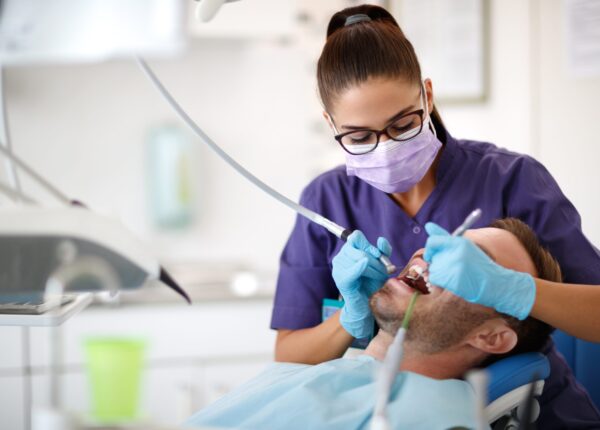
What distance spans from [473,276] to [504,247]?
0.83 ft

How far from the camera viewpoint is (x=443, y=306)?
4.88 feet

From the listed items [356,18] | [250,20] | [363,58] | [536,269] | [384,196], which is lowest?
[536,269]

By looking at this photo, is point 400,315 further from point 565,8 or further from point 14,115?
point 14,115

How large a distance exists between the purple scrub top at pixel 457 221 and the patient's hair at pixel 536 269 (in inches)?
2.2

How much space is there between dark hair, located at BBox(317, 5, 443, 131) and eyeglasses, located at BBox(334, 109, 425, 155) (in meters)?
0.08

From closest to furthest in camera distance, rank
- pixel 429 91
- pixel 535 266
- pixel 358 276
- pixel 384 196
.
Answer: pixel 358 276, pixel 535 266, pixel 429 91, pixel 384 196

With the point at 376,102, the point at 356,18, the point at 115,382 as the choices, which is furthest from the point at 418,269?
the point at 115,382

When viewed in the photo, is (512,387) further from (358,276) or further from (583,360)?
(583,360)

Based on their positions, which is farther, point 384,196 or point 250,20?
point 250,20

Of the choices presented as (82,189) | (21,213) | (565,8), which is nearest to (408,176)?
(21,213)

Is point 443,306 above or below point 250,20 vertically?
below

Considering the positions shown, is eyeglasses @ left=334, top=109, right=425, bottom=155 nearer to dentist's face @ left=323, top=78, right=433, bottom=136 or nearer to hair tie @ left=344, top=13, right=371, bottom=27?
dentist's face @ left=323, top=78, right=433, bottom=136

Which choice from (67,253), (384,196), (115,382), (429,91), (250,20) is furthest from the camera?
(250,20)

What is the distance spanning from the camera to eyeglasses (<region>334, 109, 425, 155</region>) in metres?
1.51
